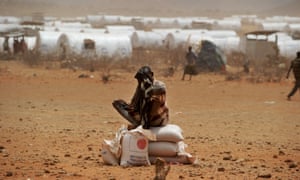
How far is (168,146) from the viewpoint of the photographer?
6.49 metres

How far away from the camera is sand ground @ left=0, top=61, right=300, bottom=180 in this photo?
625 cm

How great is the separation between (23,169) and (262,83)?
12.2 metres

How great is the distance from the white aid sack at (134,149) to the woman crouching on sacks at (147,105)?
7.0 inches

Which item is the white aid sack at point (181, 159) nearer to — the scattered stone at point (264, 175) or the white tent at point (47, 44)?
the scattered stone at point (264, 175)

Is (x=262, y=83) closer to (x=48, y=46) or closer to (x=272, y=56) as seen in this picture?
(x=272, y=56)

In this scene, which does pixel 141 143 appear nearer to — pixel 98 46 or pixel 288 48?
pixel 98 46

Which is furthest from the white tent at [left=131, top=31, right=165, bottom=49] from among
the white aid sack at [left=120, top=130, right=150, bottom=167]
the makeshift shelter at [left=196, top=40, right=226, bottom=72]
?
the white aid sack at [left=120, top=130, right=150, bottom=167]

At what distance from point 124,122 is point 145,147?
3593 mm

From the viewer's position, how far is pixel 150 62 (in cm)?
2272

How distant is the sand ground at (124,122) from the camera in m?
6.25

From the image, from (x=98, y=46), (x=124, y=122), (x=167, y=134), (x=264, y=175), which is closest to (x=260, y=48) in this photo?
(x=98, y=46)

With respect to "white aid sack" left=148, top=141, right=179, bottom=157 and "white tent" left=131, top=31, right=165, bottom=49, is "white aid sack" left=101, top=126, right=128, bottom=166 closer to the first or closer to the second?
"white aid sack" left=148, top=141, right=179, bottom=157

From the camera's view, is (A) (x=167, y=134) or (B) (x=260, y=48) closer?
(A) (x=167, y=134)

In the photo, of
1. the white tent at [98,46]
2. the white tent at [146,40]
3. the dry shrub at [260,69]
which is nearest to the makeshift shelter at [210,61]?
the dry shrub at [260,69]
